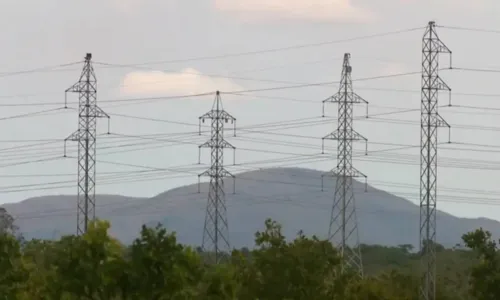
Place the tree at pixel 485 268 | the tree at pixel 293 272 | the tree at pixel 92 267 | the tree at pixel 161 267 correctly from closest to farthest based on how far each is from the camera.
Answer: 1. the tree at pixel 161 267
2. the tree at pixel 92 267
3. the tree at pixel 293 272
4. the tree at pixel 485 268

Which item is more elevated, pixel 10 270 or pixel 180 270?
pixel 180 270

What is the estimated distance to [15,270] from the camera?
3302 inches

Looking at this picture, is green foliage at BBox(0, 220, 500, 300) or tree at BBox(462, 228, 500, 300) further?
tree at BBox(462, 228, 500, 300)

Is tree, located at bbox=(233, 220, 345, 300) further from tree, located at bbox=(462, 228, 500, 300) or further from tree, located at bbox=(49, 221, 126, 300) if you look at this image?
tree, located at bbox=(462, 228, 500, 300)

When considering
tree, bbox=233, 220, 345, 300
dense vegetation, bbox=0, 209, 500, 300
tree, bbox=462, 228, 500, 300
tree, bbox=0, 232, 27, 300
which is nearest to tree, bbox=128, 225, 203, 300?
dense vegetation, bbox=0, 209, 500, 300

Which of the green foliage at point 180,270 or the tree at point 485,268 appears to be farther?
the tree at point 485,268

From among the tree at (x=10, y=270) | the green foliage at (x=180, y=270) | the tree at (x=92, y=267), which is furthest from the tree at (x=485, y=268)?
the tree at (x=10, y=270)

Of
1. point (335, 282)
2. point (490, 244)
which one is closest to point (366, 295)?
point (490, 244)

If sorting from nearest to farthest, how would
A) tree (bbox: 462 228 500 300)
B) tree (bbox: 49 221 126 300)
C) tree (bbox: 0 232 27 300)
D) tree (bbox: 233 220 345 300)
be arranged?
tree (bbox: 49 221 126 300) < tree (bbox: 233 220 345 300) < tree (bbox: 462 228 500 300) < tree (bbox: 0 232 27 300)

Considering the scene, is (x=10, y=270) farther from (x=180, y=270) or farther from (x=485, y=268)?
(x=485, y=268)

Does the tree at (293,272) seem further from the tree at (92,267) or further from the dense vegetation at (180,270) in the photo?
the tree at (92,267)

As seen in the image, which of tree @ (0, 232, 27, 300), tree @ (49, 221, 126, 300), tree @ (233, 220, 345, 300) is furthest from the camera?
tree @ (0, 232, 27, 300)

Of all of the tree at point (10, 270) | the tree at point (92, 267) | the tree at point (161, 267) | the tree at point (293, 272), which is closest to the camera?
the tree at point (161, 267)

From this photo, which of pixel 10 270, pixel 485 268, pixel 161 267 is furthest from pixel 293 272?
pixel 10 270
